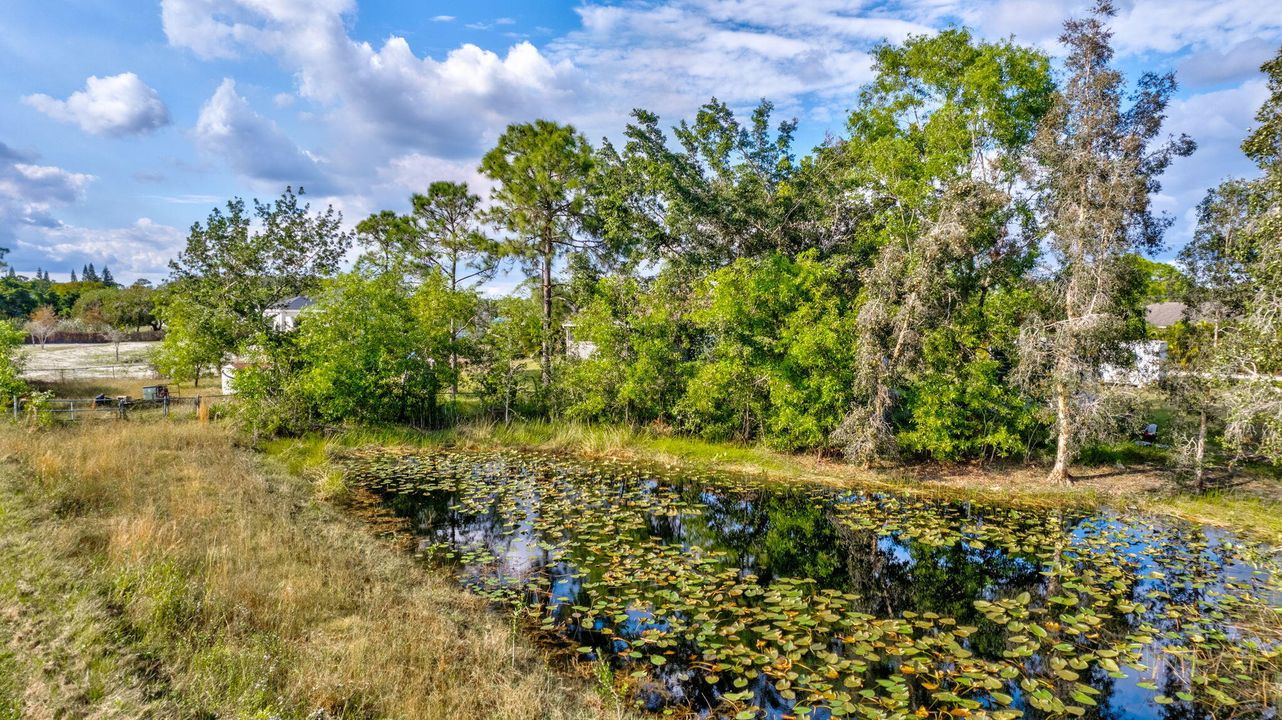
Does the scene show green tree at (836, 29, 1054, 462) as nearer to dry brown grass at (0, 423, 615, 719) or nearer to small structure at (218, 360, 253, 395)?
dry brown grass at (0, 423, 615, 719)

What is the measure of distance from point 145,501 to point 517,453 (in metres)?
7.99

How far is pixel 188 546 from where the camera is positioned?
6.84 meters

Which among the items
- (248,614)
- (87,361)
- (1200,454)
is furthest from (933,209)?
(87,361)

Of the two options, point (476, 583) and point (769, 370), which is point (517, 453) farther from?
point (476, 583)

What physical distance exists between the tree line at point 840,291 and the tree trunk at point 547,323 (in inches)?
3.9

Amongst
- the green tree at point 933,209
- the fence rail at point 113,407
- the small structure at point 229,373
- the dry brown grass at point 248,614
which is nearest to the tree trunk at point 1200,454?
the green tree at point 933,209

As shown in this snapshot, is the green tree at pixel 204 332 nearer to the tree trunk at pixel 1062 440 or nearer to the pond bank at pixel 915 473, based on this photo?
the pond bank at pixel 915 473

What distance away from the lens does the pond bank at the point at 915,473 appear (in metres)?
10.9

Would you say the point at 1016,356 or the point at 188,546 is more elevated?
the point at 1016,356

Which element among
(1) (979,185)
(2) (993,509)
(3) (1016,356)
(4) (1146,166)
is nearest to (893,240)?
(1) (979,185)

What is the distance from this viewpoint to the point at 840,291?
16.1 metres

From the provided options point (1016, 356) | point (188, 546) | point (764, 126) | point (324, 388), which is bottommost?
point (188, 546)

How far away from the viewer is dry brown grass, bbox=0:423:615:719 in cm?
427


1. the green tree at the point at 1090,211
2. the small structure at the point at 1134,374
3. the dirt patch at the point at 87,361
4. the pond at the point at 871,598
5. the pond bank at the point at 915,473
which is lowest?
the pond at the point at 871,598
